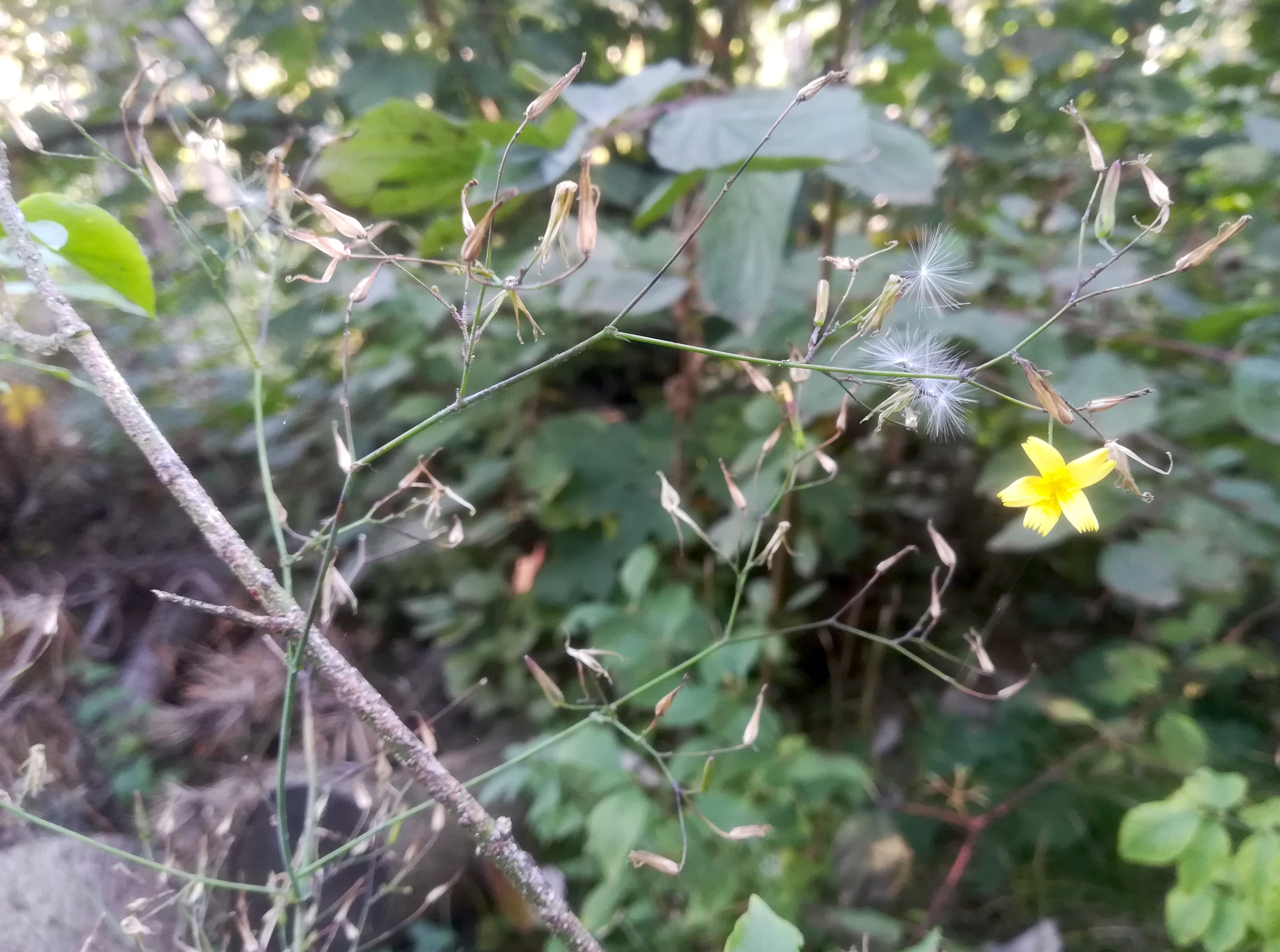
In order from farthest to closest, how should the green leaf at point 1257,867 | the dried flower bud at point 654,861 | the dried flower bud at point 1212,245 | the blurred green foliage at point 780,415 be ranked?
1. the blurred green foliage at point 780,415
2. the green leaf at point 1257,867
3. the dried flower bud at point 654,861
4. the dried flower bud at point 1212,245

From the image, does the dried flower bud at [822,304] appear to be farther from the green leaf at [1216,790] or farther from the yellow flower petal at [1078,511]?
the green leaf at [1216,790]

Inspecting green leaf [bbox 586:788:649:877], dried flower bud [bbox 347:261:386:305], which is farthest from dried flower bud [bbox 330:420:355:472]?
green leaf [bbox 586:788:649:877]

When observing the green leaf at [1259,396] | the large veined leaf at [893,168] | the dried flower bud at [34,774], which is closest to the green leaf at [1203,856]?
the green leaf at [1259,396]

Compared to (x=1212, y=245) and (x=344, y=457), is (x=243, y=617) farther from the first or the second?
(x=1212, y=245)

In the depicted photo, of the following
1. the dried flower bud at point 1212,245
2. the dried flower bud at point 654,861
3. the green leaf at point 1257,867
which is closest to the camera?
the dried flower bud at point 1212,245

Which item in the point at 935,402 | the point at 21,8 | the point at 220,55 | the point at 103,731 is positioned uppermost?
the point at 21,8

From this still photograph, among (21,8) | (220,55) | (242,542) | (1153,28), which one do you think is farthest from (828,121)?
(21,8)

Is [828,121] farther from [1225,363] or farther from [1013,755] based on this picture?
[1013,755]
